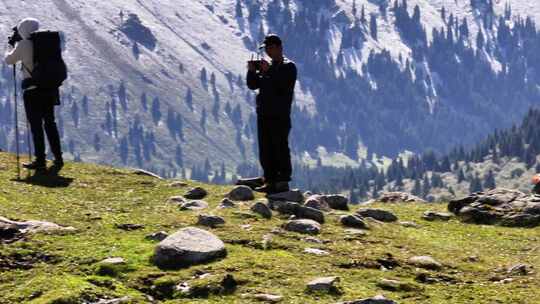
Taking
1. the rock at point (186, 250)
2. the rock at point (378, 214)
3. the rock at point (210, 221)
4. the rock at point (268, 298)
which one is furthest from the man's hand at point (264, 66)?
the rock at point (268, 298)

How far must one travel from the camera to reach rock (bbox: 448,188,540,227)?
24.7 m

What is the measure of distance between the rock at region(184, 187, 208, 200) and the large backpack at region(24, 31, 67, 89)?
18.3 ft

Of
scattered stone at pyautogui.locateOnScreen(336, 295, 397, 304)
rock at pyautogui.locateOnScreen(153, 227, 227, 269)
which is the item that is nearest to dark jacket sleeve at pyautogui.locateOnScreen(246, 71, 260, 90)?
rock at pyautogui.locateOnScreen(153, 227, 227, 269)

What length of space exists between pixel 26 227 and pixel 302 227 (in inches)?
230

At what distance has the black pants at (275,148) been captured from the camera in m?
26.4

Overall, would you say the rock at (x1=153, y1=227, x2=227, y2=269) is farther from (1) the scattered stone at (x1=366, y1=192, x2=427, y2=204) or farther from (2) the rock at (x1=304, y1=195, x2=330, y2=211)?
(1) the scattered stone at (x1=366, y1=192, x2=427, y2=204)

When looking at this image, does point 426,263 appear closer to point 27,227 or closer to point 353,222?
point 353,222

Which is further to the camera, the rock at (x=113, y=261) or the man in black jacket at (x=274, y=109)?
the man in black jacket at (x=274, y=109)

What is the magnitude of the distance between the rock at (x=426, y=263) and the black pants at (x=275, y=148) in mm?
8487

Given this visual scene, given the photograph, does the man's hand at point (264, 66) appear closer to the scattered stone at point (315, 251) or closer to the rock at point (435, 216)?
the rock at point (435, 216)

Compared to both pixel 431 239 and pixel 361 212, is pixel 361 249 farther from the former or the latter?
pixel 361 212

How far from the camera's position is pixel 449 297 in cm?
1586

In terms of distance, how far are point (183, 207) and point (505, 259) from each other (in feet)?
25.6

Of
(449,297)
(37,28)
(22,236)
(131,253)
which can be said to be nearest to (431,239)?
(449,297)
